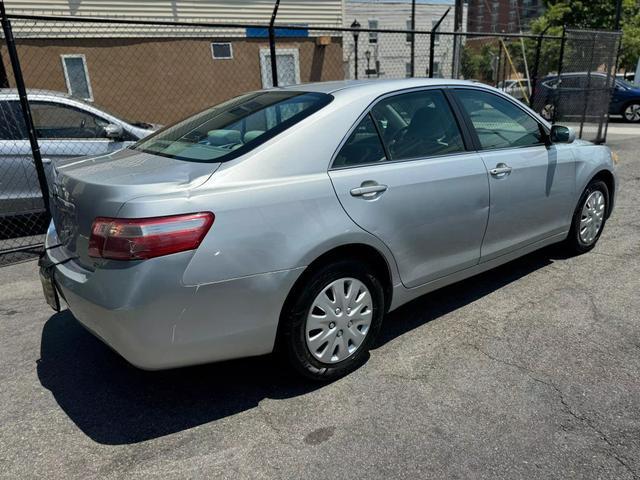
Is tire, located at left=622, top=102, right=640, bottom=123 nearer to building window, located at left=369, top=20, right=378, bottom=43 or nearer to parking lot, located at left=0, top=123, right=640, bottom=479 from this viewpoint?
parking lot, located at left=0, top=123, right=640, bottom=479

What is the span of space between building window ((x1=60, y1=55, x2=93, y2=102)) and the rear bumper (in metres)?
13.3

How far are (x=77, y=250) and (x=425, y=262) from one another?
6.45ft

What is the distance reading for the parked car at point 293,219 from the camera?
2203mm

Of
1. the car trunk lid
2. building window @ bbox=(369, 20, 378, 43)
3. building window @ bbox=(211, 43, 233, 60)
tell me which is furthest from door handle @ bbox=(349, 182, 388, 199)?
building window @ bbox=(369, 20, 378, 43)

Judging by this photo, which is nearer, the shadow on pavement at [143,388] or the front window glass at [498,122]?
the shadow on pavement at [143,388]

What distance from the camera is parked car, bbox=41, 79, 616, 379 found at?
86.7 inches

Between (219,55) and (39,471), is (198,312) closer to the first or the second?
(39,471)

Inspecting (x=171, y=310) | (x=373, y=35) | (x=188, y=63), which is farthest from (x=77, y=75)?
(x=373, y=35)

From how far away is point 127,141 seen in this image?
6055 millimetres

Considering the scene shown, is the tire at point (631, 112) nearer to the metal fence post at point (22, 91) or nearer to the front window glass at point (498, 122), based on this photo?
the front window glass at point (498, 122)

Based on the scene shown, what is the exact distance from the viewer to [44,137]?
19.5 ft

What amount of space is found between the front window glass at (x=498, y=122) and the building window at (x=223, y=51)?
13.1 metres

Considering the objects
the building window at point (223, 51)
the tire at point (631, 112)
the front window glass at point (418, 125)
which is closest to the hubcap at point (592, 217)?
the front window glass at point (418, 125)

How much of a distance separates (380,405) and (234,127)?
1740 mm
